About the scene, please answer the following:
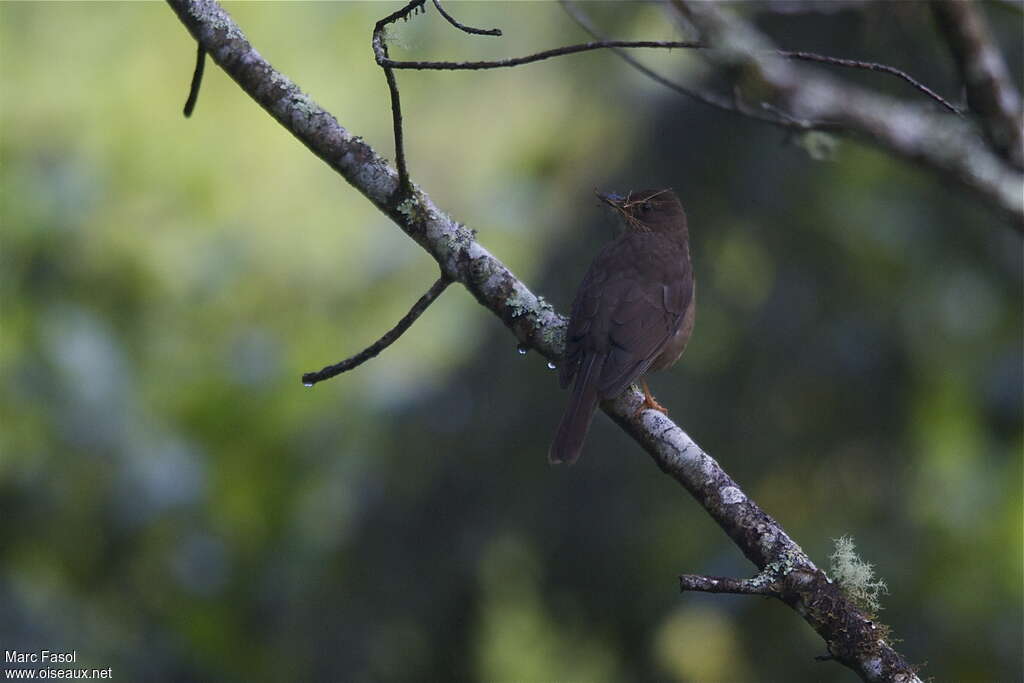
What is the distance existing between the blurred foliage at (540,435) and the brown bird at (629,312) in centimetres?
39

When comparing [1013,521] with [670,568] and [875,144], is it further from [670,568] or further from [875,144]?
[875,144]

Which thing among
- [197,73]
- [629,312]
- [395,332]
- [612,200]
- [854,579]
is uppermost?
[612,200]

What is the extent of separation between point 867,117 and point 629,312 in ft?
4.32

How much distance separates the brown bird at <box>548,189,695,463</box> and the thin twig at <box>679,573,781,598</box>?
3.33ft

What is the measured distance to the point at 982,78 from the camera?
3.19 metres

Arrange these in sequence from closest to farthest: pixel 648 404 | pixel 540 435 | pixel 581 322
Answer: pixel 648 404, pixel 581 322, pixel 540 435

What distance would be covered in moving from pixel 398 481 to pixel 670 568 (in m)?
1.38

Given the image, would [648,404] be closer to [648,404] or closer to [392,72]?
[648,404]

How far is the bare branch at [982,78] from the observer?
10.3 feet

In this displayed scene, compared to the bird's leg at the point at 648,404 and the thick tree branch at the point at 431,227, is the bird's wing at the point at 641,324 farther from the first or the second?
the thick tree branch at the point at 431,227

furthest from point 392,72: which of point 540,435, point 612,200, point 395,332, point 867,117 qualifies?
point 540,435

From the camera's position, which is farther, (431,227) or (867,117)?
(867,117)

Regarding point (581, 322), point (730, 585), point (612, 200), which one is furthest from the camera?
point (612, 200)

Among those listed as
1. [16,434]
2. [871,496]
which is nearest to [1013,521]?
[871,496]
